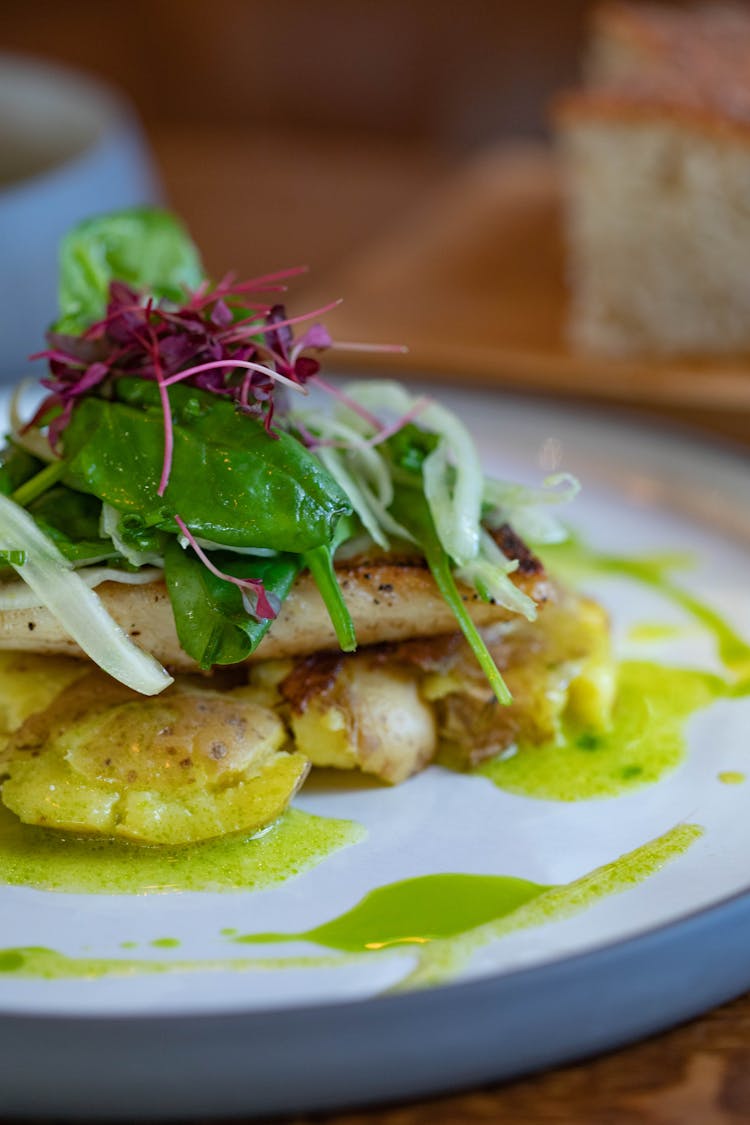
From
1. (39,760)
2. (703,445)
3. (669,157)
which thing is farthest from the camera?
(669,157)

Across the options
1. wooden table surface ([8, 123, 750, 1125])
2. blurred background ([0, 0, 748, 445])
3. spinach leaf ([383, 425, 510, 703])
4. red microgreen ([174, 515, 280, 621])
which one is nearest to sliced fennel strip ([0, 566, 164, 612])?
red microgreen ([174, 515, 280, 621])

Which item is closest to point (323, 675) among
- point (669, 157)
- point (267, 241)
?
point (669, 157)

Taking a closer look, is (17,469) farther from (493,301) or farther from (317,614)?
(493,301)

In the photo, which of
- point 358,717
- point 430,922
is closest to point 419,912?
point 430,922

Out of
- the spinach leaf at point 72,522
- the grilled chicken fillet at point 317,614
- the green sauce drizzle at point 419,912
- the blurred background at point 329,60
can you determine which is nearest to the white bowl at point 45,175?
the spinach leaf at point 72,522

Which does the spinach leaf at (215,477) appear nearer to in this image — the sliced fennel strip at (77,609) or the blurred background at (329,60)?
the sliced fennel strip at (77,609)

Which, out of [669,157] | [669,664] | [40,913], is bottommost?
[669,664]

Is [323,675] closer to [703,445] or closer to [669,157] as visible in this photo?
[703,445]
